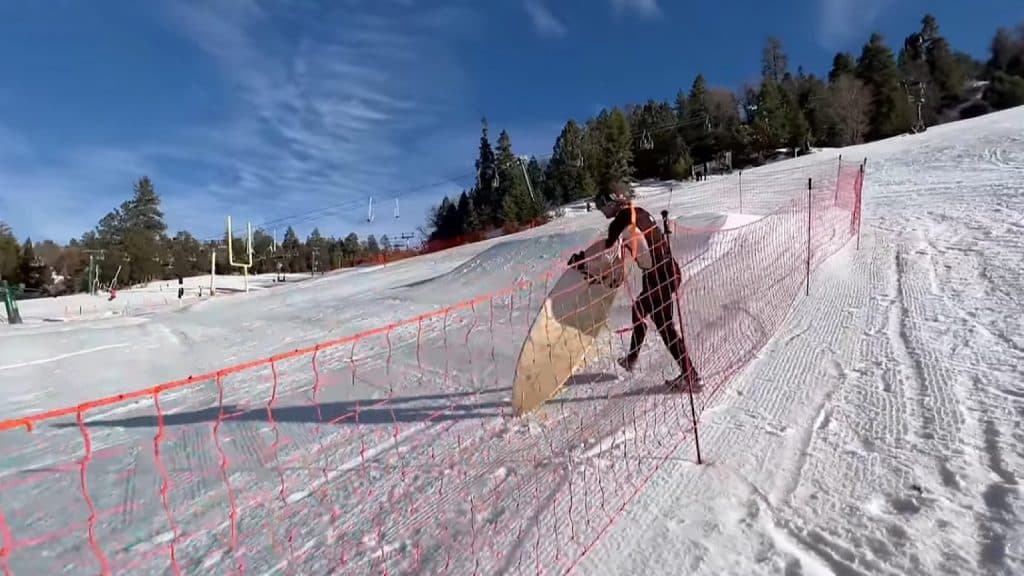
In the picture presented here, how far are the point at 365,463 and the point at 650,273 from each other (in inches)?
98.4

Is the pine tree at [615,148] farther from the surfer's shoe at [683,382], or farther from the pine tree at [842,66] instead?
the surfer's shoe at [683,382]

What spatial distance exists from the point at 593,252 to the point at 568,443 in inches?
66.4

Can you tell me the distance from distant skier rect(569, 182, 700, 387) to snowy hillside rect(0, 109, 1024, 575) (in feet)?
1.40

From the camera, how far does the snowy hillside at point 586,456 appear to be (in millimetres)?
2232

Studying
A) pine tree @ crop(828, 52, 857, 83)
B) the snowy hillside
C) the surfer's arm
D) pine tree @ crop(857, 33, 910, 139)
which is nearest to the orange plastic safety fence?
the snowy hillside

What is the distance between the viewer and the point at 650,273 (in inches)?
162

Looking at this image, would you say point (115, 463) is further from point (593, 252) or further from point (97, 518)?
point (593, 252)

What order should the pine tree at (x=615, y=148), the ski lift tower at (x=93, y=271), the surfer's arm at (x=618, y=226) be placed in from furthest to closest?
the pine tree at (x=615, y=148), the ski lift tower at (x=93, y=271), the surfer's arm at (x=618, y=226)

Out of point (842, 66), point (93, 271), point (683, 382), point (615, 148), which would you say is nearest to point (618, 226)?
point (683, 382)

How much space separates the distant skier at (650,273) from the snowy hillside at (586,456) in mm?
426

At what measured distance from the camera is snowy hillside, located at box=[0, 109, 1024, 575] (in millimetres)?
2232

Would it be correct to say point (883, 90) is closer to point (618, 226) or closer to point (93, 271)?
point (618, 226)

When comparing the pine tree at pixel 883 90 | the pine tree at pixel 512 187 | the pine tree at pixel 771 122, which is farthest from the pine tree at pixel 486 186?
the pine tree at pixel 883 90

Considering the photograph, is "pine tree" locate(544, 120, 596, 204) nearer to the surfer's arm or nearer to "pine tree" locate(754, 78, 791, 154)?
"pine tree" locate(754, 78, 791, 154)
